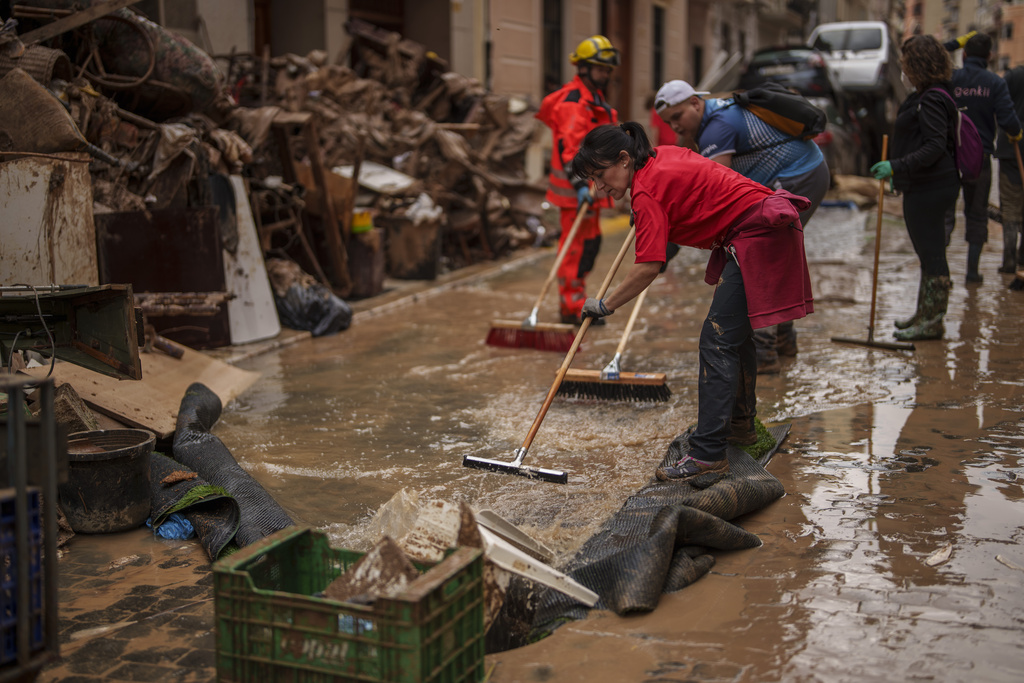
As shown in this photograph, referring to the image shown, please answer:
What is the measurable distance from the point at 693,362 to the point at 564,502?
265 cm

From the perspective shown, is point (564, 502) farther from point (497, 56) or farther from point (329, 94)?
point (497, 56)

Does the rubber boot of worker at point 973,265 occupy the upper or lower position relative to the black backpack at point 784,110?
lower

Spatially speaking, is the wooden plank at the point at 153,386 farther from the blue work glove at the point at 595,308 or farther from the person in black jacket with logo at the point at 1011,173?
the person in black jacket with logo at the point at 1011,173

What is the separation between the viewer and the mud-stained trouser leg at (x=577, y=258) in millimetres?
6895

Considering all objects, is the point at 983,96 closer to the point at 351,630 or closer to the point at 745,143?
the point at 745,143

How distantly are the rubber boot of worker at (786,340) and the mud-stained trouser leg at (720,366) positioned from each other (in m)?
2.31

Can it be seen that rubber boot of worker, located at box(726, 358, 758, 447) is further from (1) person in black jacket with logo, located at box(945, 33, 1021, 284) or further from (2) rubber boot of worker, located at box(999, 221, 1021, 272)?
(2) rubber boot of worker, located at box(999, 221, 1021, 272)

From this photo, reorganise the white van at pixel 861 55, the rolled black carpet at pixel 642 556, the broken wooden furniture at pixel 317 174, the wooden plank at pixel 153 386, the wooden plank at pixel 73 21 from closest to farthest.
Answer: the rolled black carpet at pixel 642 556 < the wooden plank at pixel 153 386 < the wooden plank at pixel 73 21 < the broken wooden furniture at pixel 317 174 < the white van at pixel 861 55

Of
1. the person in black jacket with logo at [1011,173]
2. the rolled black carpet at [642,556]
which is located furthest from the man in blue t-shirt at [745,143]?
the person in black jacket with logo at [1011,173]

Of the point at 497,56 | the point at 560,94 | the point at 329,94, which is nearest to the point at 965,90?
the point at 560,94

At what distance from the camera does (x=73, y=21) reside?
220 inches

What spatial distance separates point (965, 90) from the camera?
Result: 7.21 m

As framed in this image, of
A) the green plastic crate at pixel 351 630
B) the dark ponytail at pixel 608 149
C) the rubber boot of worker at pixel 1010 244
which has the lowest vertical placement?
the green plastic crate at pixel 351 630

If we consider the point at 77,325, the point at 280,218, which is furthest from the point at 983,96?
the point at 77,325
